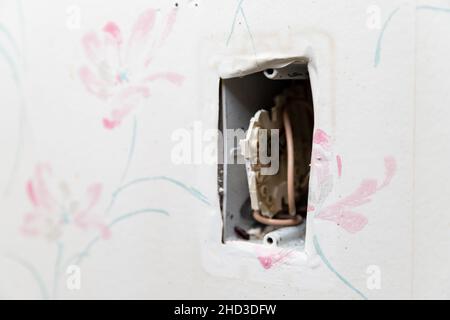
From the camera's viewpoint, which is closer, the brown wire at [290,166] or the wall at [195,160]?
the wall at [195,160]

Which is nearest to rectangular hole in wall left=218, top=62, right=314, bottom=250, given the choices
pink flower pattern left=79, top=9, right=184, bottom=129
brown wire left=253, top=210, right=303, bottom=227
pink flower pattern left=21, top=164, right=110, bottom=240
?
brown wire left=253, top=210, right=303, bottom=227

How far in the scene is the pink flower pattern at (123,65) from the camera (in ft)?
2.94

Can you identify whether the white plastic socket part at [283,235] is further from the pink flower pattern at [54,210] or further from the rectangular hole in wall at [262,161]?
the pink flower pattern at [54,210]

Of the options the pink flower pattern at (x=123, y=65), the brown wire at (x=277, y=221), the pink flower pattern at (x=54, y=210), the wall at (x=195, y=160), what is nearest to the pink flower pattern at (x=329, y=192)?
the wall at (x=195, y=160)

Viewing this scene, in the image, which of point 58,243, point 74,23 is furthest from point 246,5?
point 58,243

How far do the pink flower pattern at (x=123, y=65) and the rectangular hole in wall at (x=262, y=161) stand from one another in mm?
125

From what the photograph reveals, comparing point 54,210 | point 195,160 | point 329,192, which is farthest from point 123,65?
point 329,192

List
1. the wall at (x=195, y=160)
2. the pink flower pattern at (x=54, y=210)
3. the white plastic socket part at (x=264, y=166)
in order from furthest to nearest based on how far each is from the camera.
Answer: the pink flower pattern at (x=54, y=210) < the white plastic socket part at (x=264, y=166) < the wall at (x=195, y=160)

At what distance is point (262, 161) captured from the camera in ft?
2.90

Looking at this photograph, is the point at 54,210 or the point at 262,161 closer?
the point at 262,161

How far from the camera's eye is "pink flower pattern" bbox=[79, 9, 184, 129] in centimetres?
90

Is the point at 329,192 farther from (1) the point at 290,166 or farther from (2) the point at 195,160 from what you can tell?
(2) the point at 195,160

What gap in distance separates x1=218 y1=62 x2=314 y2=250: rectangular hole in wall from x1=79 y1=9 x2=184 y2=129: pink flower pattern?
13cm

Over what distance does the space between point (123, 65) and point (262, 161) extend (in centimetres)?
31
